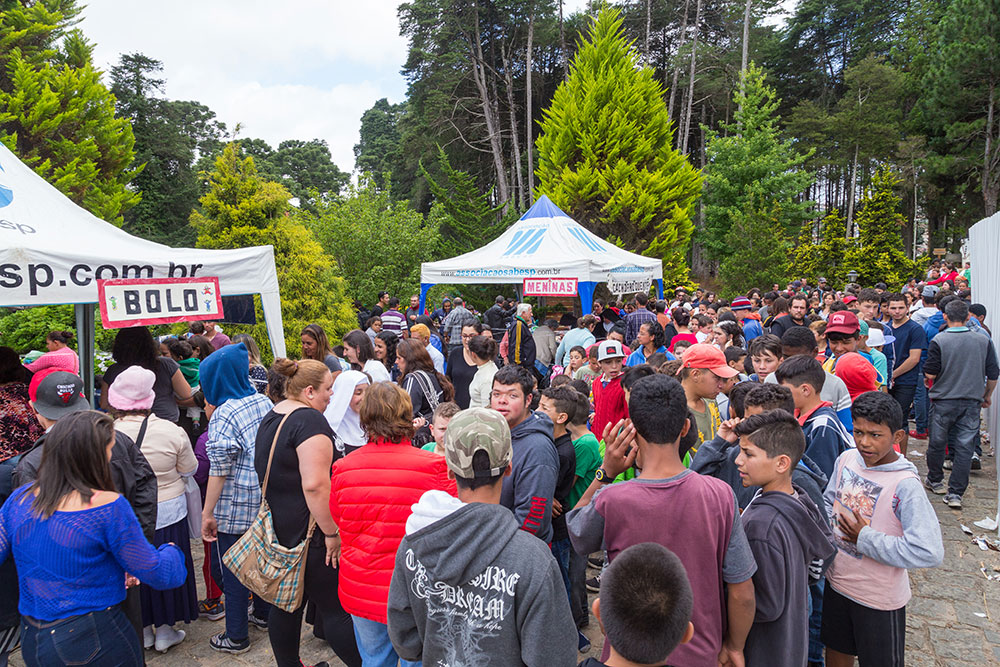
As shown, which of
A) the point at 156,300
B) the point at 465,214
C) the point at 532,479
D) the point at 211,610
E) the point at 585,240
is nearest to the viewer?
the point at 532,479

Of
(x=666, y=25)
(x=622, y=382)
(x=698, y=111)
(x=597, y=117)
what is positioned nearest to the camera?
(x=622, y=382)

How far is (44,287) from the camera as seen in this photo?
3938mm

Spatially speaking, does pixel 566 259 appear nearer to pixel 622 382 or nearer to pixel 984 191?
pixel 622 382

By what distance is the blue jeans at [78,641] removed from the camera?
2.18 meters

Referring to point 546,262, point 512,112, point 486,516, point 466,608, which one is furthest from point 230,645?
point 512,112

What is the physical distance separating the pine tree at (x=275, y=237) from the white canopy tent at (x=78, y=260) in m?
6.68

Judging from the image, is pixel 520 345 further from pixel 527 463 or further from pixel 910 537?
pixel 910 537

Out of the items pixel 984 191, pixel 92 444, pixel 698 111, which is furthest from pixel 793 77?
pixel 92 444

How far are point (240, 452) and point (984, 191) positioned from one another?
35030mm

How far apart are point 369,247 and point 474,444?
17249 millimetres

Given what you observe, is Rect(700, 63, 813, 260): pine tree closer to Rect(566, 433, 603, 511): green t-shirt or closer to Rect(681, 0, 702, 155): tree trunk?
Rect(681, 0, 702, 155): tree trunk

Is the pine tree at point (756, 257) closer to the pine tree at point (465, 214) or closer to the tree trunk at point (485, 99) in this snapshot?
the pine tree at point (465, 214)

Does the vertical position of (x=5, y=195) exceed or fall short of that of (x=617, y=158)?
it falls short

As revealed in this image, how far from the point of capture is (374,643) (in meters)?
2.47
